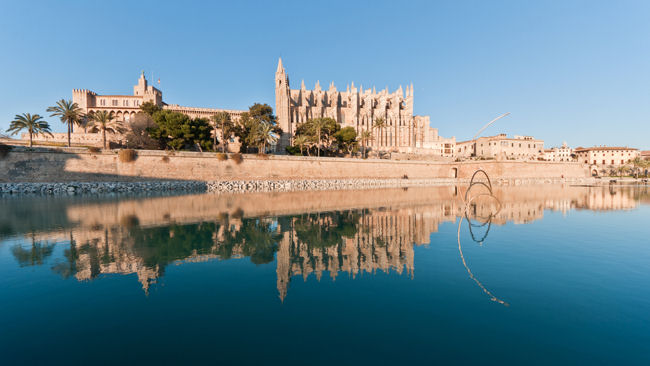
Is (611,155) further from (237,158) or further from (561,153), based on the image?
(237,158)

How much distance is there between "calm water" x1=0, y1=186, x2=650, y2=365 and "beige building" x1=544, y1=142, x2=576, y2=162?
101426 mm

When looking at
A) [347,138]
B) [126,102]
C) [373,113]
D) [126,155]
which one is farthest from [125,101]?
[373,113]

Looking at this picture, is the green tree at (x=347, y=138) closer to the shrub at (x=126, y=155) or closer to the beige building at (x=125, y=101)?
the beige building at (x=125, y=101)

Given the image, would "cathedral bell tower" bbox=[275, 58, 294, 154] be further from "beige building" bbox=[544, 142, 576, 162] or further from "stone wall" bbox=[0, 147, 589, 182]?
"beige building" bbox=[544, 142, 576, 162]

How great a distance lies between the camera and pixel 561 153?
96188mm

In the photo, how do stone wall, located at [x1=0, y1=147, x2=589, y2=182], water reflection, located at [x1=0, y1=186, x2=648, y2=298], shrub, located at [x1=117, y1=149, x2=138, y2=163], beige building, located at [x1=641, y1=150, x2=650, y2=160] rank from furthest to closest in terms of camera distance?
beige building, located at [x1=641, y1=150, x2=650, y2=160] → shrub, located at [x1=117, y1=149, x2=138, y2=163] → stone wall, located at [x1=0, y1=147, x2=589, y2=182] → water reflection, located at [x1=0, y1=186, x2=648, y2=298]

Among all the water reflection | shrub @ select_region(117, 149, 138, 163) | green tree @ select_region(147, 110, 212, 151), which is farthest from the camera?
green tree @ select_region(147, 110, 212, 151)

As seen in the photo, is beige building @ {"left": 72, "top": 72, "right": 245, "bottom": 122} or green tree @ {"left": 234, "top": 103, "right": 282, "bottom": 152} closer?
green tree @ {"left": 234, "top": 103, "right": 282, "bottom": 152}

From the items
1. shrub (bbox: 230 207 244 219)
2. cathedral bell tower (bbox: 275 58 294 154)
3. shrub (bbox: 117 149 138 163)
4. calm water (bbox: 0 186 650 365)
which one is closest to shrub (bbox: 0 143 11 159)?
shrub (bbox: 117 149 138 163)

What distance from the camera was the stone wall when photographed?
32.4 m

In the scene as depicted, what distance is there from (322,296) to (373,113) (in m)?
79.6

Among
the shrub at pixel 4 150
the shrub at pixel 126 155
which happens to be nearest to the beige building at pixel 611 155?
the shrub at pixel 126 155

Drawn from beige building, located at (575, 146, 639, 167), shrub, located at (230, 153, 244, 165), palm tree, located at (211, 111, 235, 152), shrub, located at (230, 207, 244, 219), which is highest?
palm tree, located at (211, 111, 235, 152)

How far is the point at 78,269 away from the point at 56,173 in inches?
1361
